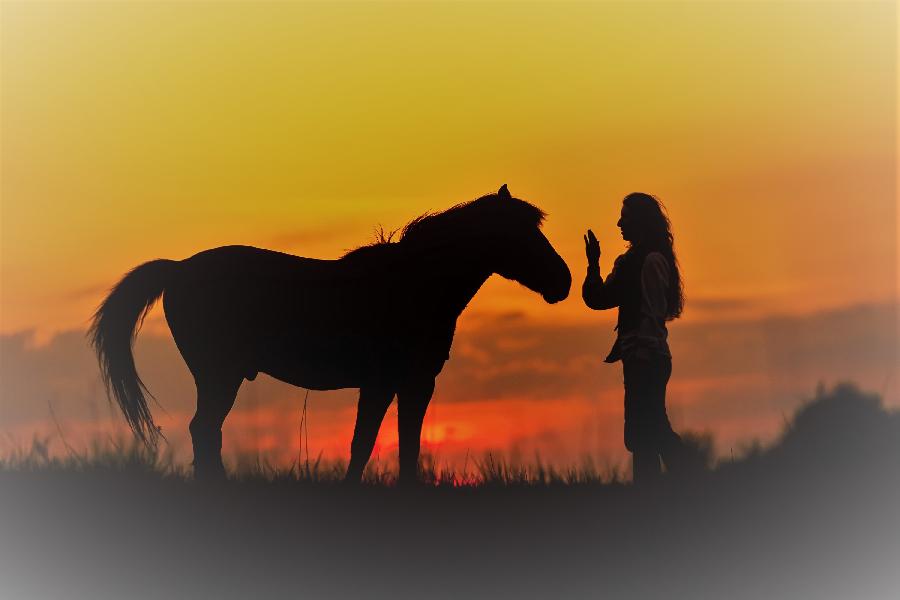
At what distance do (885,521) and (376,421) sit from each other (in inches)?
170

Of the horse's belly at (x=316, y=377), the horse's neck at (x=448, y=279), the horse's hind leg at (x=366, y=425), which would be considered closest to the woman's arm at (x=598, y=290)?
the horse's neck at (x=448, y=279)

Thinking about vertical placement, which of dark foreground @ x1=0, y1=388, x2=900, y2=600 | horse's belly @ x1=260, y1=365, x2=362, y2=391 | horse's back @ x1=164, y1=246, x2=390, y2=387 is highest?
horse's back @ x1=164, y1=246, x2=390, y2=387

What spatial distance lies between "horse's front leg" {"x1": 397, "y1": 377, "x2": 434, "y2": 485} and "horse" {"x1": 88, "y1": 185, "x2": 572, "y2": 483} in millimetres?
146

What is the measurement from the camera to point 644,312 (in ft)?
33.8

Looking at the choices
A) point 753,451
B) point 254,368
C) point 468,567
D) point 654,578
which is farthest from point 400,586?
point 753,451

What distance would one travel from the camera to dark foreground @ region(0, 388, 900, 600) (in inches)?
370

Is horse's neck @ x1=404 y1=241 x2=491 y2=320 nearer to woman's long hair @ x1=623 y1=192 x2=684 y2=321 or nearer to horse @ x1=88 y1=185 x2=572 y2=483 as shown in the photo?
horse @ x1=88 y1=185 x2=572 y2=483

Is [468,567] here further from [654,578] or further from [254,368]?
[254,368]

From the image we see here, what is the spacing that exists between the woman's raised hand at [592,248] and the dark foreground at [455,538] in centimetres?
189

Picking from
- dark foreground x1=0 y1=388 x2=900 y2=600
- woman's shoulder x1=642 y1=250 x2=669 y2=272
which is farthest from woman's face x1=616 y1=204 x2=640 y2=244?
dark foreground x1=0 y1=388 x2=900 y2=600

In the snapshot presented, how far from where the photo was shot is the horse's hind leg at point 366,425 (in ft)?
36.1

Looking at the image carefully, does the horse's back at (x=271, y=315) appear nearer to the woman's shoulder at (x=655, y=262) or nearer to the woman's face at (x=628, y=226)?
the woman's face at (x=628, y=226)

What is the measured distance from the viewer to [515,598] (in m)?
9.23

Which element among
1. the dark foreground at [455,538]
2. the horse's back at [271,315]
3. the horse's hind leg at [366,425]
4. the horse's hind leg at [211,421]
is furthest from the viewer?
the horse's back at [271,315]
